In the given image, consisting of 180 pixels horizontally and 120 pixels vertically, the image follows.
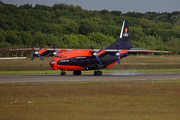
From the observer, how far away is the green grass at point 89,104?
604 inches

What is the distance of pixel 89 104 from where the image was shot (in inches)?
738

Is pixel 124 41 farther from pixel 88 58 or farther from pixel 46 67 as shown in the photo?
pixel 46 67

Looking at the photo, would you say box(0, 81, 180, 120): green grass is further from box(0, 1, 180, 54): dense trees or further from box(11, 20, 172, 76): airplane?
box(0, 1, 180, 54): dense trees

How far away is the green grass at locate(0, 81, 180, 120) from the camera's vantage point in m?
15.4

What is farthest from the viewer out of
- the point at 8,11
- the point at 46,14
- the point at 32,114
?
the point at 46,14

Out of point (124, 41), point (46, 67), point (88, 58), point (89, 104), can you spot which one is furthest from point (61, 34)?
point (89, 104)

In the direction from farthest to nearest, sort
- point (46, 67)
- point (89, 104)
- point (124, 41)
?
point (46, 67), point (124, 41), point (89, 104)

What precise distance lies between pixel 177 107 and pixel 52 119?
7435 mm

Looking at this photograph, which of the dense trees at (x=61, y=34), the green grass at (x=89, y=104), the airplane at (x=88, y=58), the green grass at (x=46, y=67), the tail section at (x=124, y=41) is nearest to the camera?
the green grass at (x=89, y=104)

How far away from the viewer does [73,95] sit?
2258 cm

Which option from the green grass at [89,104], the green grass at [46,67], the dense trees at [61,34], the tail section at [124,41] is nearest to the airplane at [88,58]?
the tail section at [124,41]

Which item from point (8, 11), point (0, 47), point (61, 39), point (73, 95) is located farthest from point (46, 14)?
point (73, 95)

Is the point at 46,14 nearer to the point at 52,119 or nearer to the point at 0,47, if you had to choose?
the point at 0,47

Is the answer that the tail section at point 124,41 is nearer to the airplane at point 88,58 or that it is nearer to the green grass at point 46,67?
the airplane at point 88,58
